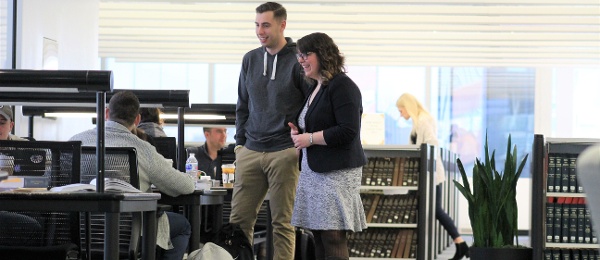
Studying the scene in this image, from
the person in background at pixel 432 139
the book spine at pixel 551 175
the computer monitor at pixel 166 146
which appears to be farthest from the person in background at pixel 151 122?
the person in background at pixel 432 139

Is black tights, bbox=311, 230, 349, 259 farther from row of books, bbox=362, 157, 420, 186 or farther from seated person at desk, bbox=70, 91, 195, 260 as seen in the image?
row of books, bbox=362, 157, 420, 186

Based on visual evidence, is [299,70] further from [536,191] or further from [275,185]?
[536,191]

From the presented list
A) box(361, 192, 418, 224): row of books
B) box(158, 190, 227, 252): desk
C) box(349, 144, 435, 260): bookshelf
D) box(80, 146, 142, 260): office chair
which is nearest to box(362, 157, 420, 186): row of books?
box(349, 144, 435, 260): bookshelf

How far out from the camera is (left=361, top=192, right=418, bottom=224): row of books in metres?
7.91

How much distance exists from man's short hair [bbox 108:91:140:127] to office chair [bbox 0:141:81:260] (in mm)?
893

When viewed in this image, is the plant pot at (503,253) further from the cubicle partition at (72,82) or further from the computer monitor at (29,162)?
the cubicle partition at (72,82)

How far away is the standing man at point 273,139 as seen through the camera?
502 cm

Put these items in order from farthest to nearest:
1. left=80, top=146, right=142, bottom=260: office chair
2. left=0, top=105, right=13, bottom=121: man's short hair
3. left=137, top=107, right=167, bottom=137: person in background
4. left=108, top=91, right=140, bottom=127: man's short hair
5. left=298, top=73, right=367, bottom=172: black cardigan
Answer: left=137, top=107, right=167, bottom=137: person in background < left=0, top=105, right=13, bottom=121: man's short hair < left=108, top=91, right=140, bottom=127: man's short hair < left=298, top=73, right=367, bottom=172: black cardigan < left=80, top=146, right=142, bottom=260: office chair

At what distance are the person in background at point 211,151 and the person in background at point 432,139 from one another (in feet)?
8.10

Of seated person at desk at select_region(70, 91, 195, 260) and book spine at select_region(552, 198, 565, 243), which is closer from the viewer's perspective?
seated person at desk at select_region(70, 91, 195, 260)

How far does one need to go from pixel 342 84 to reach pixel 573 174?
283 cm

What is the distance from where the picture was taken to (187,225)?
5.27m

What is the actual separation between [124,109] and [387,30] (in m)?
7.19

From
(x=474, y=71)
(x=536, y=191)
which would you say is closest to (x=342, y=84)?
(x=536, y=191)
